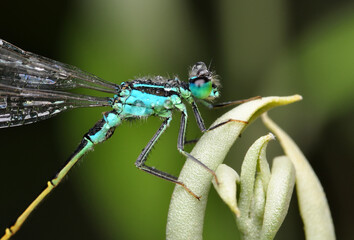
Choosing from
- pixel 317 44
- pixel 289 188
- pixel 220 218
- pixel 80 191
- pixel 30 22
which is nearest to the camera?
pixel 289 188

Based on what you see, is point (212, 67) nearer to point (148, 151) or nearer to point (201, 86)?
point (201, 86)

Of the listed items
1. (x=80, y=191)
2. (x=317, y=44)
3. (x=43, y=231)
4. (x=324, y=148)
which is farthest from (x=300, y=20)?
(x=43, y=231)

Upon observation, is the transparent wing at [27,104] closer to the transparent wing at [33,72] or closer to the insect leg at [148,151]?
the transparent wing at [33,72]

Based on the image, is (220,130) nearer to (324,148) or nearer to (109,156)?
(109,156)

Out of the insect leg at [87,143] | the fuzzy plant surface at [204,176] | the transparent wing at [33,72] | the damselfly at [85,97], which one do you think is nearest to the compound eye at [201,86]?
the damselfly at [85,97]

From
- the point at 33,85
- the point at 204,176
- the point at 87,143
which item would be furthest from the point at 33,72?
the point at 204,176

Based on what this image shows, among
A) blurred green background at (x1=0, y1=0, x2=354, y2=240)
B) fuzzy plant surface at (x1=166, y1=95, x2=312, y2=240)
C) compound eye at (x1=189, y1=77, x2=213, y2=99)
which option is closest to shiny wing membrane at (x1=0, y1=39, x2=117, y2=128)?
blurred green background at (x1=0, y1=0, x2=354, y2=240)
